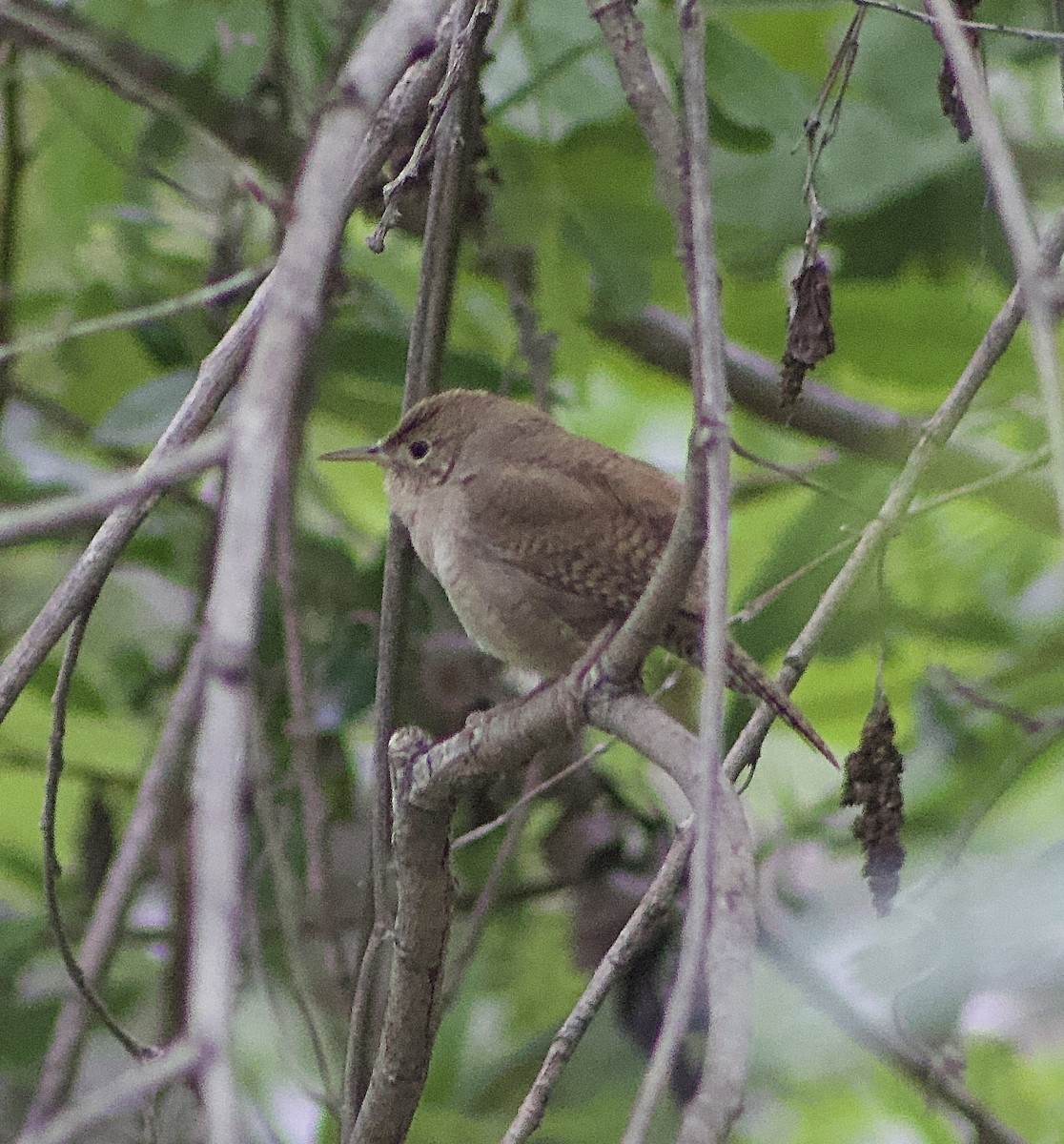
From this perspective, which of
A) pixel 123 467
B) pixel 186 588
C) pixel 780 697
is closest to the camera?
pixel 780 697

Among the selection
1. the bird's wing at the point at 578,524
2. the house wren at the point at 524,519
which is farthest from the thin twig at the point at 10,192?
the bird's wing at the point at 578,524

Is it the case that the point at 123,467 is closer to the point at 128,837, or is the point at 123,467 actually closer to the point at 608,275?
the point at 608,275

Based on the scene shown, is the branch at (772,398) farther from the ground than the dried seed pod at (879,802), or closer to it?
farther from the ground

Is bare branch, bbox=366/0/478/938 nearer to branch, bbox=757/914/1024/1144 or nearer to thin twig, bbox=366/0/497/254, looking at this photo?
thin twig, bbox=366/0/497/254

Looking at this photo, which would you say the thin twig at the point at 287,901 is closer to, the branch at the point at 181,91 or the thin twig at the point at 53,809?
the thin twig at the point at 53,809

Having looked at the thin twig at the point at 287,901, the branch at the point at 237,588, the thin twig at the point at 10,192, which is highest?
the thin twig at the point at 10,192

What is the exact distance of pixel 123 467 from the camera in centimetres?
399

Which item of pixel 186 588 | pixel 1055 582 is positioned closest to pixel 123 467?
pixel 186 588

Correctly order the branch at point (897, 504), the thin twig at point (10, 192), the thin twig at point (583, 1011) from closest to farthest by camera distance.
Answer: the thin twig at point (583, 1011)
the branch at point (897, 504)
the thin twig at point (10, 192)

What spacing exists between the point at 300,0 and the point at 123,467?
1.24m

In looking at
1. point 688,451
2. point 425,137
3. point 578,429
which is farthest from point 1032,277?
point 578,429

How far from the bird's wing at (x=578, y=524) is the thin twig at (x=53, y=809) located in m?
1.07

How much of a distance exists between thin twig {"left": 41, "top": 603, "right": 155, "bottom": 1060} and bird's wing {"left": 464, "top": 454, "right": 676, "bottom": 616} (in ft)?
3.53

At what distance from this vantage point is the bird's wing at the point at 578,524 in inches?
108
